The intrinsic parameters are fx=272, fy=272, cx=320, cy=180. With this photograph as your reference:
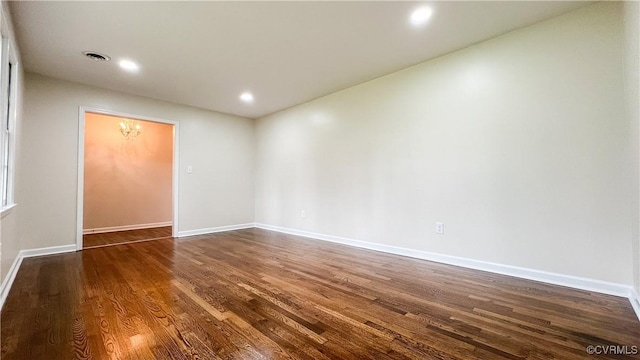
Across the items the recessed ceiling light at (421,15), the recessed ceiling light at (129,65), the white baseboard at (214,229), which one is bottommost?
the white baseboard at (214,229)

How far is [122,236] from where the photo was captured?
4777 mm

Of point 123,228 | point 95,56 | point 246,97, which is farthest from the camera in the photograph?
point 123,228

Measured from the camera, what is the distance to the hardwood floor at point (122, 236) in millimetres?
4261

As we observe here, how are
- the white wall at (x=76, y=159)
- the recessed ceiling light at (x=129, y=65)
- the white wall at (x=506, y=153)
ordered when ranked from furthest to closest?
the white wall at (x=76, y=159)
the recessed ceiling light at (x=129, y=65)
the white wall at (x=506, y=153)

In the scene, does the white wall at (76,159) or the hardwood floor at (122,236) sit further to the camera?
the hardwood floor at (122,236)

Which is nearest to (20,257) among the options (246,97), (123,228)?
(123,228)

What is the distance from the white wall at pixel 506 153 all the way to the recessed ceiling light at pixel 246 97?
4.74ft

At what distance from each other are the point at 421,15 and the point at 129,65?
3.20m

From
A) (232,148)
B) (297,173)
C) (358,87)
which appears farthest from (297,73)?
(232,148)

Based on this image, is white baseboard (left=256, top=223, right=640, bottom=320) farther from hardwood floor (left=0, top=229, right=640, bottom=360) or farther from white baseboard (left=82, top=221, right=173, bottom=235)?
white baseboard (left=82, top=221, right=173, bottom=235)

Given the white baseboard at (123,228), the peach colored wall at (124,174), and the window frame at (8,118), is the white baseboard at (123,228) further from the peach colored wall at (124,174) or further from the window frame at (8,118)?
the window frame at (8,118)

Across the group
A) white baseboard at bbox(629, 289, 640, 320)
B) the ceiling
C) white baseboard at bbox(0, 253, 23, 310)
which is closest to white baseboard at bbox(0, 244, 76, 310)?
white baseboard at bbox(0, 253, 23, 310)

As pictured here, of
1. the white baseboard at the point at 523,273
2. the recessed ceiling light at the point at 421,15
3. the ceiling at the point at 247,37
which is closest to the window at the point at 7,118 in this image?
the ceiling at the point at 247,37

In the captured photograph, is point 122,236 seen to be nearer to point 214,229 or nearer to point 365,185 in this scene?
point 214,229
